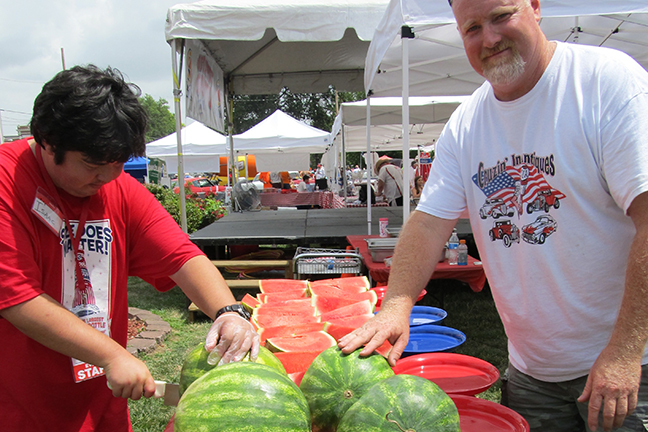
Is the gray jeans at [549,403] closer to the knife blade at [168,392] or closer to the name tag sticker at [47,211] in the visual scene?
the knife blade at [168,392]

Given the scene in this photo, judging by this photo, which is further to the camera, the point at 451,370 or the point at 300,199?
the point at 300,199

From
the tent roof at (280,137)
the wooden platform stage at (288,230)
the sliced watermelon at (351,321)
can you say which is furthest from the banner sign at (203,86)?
the sliced watermelon at (351,321)

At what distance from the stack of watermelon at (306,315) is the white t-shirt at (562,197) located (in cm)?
59

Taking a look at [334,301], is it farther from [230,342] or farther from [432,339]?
[230,342]

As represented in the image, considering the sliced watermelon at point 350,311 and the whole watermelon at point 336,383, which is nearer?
A: the whole watermelon at point 336,383

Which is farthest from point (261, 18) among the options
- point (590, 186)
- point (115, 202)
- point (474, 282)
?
point (590, 186)

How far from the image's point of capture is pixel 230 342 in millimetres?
1520

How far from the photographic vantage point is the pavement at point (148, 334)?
527cm

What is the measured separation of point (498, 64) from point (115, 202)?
5.27 ft

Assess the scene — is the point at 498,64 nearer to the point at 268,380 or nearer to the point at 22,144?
the point at 268,380

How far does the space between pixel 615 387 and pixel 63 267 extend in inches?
73.4

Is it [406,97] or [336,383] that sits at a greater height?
[406,97]

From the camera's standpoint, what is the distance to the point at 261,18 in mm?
6391

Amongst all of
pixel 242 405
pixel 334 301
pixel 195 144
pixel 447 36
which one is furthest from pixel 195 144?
pixel 242 405
